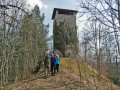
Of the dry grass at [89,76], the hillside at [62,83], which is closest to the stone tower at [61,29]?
the dry grass at [89,76]

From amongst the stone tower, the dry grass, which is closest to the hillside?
the dry grass

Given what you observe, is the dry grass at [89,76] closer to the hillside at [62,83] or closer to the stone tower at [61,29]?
the hillside at [62,83]

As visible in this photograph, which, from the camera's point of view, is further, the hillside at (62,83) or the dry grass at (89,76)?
the dry grass at (89,76)

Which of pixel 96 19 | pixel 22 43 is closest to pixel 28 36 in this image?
pixel 22 43

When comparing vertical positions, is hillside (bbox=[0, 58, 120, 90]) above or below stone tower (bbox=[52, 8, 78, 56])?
below

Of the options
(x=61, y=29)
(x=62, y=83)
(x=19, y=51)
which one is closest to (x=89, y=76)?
(x=62, y=83)

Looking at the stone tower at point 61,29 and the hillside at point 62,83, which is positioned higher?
the stone tower at point 61,29

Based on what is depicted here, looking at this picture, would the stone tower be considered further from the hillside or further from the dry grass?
the hillside

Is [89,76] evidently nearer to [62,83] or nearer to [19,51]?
[62,83]

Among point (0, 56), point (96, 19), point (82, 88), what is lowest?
point (82, 88)

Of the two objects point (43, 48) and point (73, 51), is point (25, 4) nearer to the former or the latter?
point (73, 51)

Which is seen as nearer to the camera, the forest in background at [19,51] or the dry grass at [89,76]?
the dry grass at [89,76]

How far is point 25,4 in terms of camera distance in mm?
28703

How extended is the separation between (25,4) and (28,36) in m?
8.50
